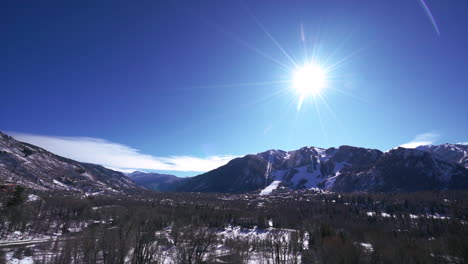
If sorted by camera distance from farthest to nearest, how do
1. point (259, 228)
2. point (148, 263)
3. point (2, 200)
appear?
point (259, 228) < point (2, 200) < point (148, 263)

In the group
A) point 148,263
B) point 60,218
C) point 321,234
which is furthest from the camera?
point 60,218

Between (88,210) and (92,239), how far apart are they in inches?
3912

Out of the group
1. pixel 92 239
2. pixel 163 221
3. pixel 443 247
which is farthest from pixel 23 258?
pixel 443 247

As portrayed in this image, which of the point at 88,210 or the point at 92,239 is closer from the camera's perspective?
the point at 92,239

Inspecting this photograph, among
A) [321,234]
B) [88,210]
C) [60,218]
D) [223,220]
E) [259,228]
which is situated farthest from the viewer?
[223,220]

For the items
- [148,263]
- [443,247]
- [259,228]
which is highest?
[443,247]

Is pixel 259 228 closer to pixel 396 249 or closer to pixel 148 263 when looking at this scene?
pixel 396 249

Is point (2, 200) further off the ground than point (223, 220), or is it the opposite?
point (2, 200)

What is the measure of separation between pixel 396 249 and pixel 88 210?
152 m

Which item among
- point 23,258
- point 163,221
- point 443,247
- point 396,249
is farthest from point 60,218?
point 443,247

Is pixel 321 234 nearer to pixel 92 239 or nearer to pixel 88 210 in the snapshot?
pixel 92 239

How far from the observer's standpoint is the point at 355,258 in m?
48.3

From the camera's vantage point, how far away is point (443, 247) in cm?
5406

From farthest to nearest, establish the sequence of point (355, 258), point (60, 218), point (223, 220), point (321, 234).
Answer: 1. point (223, 220)
2. point (60, 218)
3. point (321, 234)
4. point (355, 258)
